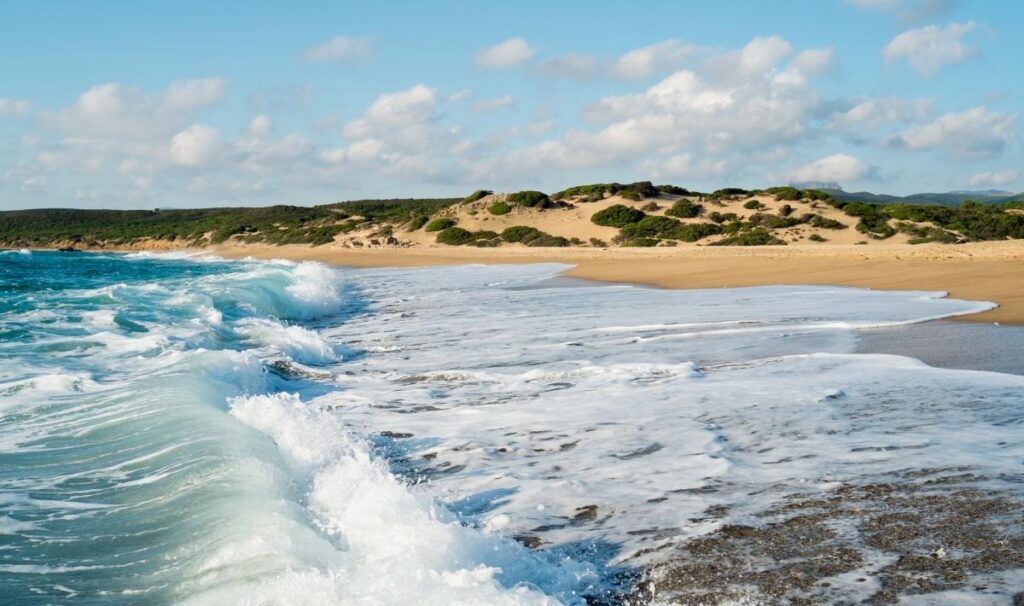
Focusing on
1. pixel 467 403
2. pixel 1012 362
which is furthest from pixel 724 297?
Result: pixel 467 403

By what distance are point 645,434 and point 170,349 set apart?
21.6 feet

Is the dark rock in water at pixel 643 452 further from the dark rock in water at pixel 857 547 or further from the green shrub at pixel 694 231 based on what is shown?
the green shrub at pixel 694 231

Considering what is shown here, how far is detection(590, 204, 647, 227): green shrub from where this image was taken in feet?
153

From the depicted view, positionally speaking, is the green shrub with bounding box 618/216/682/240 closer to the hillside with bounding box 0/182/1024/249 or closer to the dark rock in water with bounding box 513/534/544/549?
the hillside with bounding box 0/182/1024/249

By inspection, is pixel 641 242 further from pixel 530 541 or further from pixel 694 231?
pixel 530 541

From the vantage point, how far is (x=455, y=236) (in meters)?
48.3

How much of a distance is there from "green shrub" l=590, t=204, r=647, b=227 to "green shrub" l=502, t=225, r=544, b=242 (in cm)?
362

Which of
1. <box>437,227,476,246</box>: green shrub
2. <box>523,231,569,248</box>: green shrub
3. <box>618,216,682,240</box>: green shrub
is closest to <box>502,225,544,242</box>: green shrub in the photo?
<box>523,231,569,248</box>: green shrub

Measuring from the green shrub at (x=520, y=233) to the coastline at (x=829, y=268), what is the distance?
818 cm

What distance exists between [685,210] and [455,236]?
1310cm

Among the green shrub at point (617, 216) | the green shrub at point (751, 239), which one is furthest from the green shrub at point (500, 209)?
the green shrub at point (751, 239)

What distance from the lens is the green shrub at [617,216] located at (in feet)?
153

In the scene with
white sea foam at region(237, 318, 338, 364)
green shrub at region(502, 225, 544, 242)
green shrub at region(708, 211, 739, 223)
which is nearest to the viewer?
white sea foam at region(237, 318, 338, 364)

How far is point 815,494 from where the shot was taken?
14.4 ft
